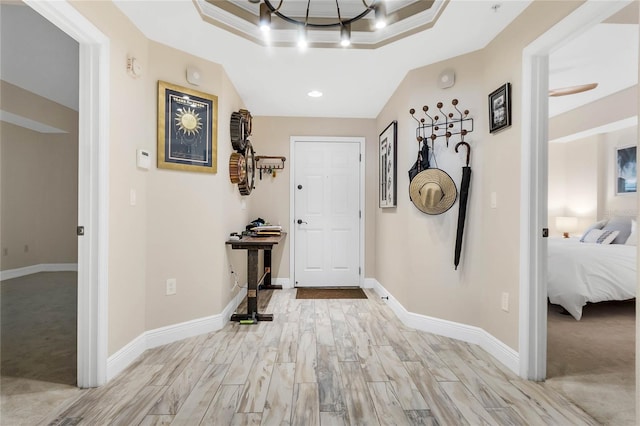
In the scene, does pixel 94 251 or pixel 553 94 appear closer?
pixel 94 251

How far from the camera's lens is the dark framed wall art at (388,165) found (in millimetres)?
3334

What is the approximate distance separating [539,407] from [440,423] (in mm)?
615

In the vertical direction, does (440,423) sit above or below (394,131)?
below

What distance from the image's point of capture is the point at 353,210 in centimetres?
442

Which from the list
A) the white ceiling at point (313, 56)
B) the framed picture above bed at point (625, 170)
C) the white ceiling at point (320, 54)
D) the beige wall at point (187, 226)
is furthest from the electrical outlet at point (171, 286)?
the framed picture above bed at point (625, 170)

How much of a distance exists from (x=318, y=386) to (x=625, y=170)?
5451 millimetres

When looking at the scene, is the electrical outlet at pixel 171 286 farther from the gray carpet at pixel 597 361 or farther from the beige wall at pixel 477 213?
the gray carpet at pixel 597 361

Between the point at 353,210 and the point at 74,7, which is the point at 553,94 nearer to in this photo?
the point at 353,210

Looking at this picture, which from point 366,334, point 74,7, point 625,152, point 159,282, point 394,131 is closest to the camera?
point 74,7

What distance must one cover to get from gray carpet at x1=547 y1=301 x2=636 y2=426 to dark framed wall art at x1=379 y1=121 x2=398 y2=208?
6.12 feet

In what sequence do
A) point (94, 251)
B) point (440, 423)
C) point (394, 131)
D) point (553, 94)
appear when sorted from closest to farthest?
point (440, 423) < point (94, 251) < point (394, 131) < point (553, 94)

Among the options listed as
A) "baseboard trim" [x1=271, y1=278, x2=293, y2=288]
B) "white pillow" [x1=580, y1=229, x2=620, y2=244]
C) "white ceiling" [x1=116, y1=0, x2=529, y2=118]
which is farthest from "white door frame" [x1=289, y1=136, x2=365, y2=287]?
"white pillow" [x1=580, y1=229, x2=620, y2=244]

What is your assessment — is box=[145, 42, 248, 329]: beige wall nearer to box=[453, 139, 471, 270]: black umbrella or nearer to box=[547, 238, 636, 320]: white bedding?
box=[453, 139, 471, 270]: black umbrella

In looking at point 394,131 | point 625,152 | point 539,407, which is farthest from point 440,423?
point 625,152
